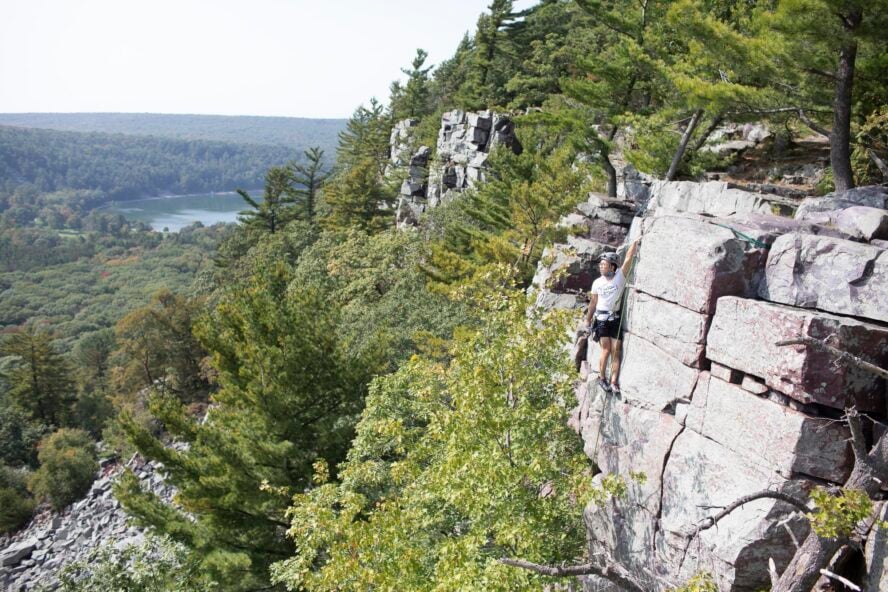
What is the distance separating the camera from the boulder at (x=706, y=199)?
9.96 meters

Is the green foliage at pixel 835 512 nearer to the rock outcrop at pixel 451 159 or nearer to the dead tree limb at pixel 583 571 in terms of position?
the dead tree limb at pixel 583 571

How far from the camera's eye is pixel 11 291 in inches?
4045

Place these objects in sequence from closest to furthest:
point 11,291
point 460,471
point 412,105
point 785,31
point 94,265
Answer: point 460,471 < point 785,31 < point 412,105 < point 11,291 < point 94,265

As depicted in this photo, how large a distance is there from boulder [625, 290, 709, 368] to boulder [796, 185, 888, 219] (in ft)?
8.96

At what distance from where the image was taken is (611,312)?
26.7 feet

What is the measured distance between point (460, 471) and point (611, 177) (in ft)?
45.7

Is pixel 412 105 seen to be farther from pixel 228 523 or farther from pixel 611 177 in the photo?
pixel 228 523

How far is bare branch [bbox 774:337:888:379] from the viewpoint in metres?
4.86

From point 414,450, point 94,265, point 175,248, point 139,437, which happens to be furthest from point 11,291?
point 414,450

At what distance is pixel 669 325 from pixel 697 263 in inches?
37.1

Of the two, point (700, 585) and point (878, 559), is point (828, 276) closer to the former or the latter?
point (878, 559)

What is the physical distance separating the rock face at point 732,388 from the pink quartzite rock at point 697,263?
0.02 m

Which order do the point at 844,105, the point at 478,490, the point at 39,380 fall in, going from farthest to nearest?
the point at 39,380
the point at 844,105
the point at 478,490

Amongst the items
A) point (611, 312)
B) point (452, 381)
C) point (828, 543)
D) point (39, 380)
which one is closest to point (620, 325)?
point (611, 312)
